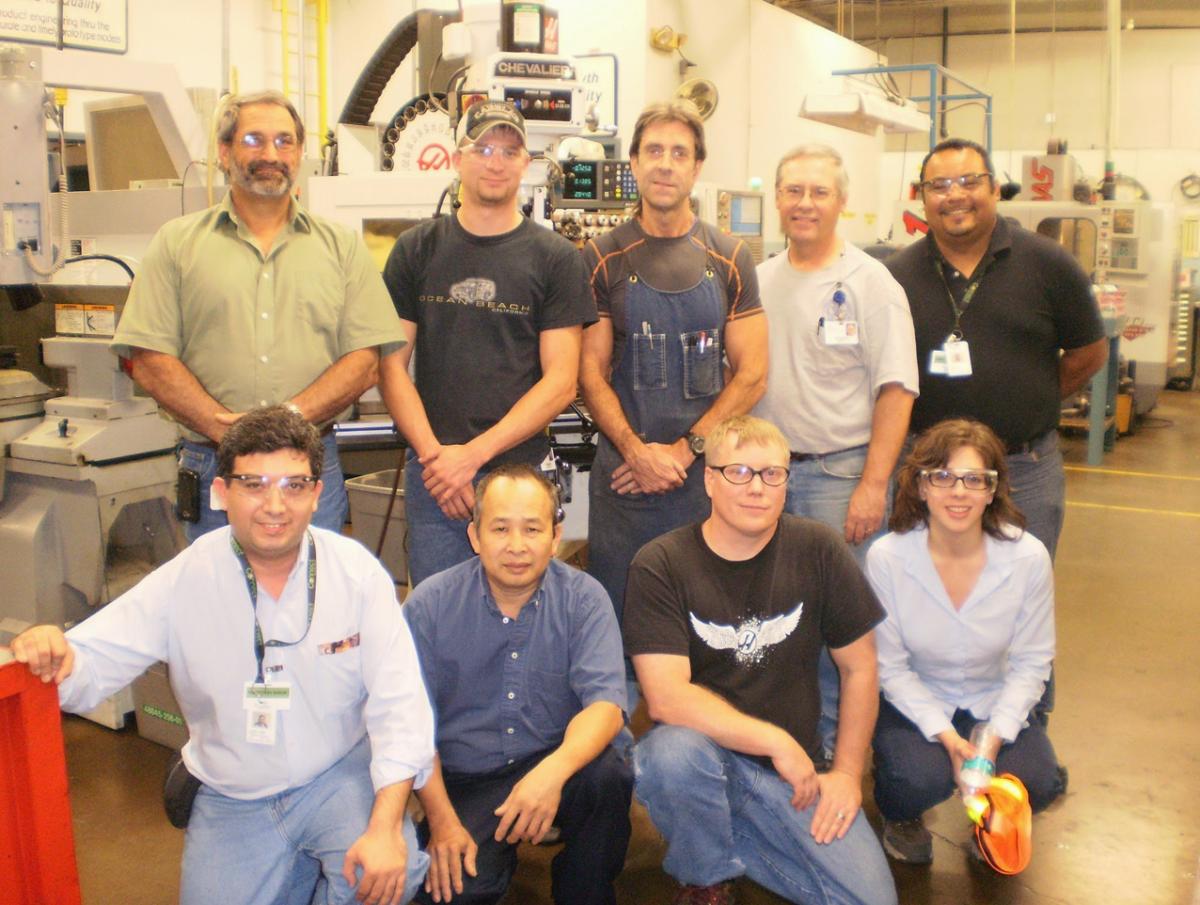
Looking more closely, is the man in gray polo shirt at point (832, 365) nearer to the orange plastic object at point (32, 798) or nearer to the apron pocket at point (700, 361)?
the apron pocket at point (700, 361)

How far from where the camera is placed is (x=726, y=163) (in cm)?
879

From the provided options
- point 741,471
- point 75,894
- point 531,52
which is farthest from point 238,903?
point 531,52

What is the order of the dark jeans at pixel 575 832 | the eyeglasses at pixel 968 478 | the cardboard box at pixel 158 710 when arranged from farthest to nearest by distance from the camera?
the cardboard box at pixel 158 710 → the eyeglasses at pixel 968 478 → the dark jeans at pixel 575 832

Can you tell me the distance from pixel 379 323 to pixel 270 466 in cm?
79

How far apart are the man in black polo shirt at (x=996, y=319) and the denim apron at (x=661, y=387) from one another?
556 millimetres

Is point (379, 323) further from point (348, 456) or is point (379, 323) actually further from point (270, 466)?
point (348, 456)

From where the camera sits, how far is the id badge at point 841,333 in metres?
2.76

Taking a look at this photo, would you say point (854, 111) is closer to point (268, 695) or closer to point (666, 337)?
point (666, 337)

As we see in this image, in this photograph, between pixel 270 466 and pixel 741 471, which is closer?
pixel 270 466

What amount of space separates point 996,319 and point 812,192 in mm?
555

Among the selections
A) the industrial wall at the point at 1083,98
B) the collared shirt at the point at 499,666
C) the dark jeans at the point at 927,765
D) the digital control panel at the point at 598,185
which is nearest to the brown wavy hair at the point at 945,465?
the dark jeans at the point at 927,765

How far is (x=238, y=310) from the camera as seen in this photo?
251 cm

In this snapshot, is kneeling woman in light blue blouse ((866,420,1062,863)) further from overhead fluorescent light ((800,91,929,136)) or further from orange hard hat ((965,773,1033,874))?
overhead fluorescent light ((800,91,929,136))

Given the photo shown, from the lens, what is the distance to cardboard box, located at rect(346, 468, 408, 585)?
4.27m
